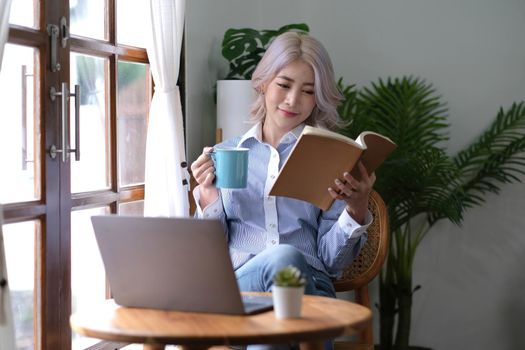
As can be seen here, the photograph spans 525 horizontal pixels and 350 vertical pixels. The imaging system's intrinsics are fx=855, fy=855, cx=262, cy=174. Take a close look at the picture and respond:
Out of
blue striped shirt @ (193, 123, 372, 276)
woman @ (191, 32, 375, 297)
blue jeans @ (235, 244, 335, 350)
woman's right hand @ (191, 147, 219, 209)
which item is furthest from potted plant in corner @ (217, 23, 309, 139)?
blue jeans @ (235, 244, 335, 350)

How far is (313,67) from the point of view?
99.8 inches

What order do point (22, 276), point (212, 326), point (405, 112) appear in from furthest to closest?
point (405, 112) → point (22, 276) → point (212, 326)

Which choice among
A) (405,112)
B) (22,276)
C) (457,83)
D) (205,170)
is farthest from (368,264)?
(457,83)

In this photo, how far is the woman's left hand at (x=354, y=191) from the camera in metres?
2.23

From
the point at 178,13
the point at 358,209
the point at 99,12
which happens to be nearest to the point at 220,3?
the point at 178,13

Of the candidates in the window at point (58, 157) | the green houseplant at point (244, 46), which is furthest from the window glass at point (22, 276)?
the green houseplant at point (244, 46)

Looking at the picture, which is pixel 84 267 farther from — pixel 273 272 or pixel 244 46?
pixel 244 46

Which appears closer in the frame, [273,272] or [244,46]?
[273,272]

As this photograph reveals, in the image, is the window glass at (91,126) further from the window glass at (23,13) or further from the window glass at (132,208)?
the window glass at (23,13)

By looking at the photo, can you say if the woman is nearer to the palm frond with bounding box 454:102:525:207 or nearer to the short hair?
the short hair

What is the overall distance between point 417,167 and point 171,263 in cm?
219

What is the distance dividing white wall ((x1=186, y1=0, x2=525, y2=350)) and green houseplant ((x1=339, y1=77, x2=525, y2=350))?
75 millimetres

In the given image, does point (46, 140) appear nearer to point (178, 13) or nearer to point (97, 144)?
point (97, 144)

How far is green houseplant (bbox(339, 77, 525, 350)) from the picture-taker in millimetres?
3766
